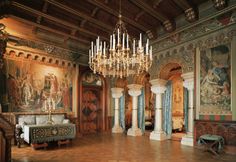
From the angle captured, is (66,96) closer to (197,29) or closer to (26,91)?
(26,91)

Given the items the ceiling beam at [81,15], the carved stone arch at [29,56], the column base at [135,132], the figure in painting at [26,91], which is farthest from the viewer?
the column base at [135,132]

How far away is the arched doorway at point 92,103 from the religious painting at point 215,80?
5.55m

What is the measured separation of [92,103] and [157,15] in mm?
5703

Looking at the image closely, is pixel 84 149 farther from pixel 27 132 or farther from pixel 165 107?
pixel 165 107

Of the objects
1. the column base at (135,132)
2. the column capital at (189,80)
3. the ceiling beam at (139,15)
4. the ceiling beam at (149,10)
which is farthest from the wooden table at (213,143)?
the ceiling beam at (139,15)

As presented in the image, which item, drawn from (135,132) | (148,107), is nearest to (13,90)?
(135,132)

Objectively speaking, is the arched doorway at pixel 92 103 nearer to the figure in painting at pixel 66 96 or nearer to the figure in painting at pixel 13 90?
the figure in painting at pixel 66 96

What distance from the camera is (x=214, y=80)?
6.38m

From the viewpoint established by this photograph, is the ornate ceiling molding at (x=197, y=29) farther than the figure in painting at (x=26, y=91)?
No

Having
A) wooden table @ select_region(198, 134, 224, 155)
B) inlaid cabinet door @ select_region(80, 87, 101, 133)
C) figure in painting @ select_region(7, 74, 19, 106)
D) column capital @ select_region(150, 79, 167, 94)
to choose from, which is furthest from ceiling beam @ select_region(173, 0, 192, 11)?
figure in painting @ select_region(7, 74, 19, 106)

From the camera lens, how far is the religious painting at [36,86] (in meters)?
7.60

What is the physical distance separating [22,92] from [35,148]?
2.54 meters

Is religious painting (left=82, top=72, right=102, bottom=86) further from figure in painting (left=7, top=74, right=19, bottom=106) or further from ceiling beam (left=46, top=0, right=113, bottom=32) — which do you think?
figure in painting (left=7, top=74, right=19, bottom=106)

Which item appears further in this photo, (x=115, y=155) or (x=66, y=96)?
(x=66, y=96)
